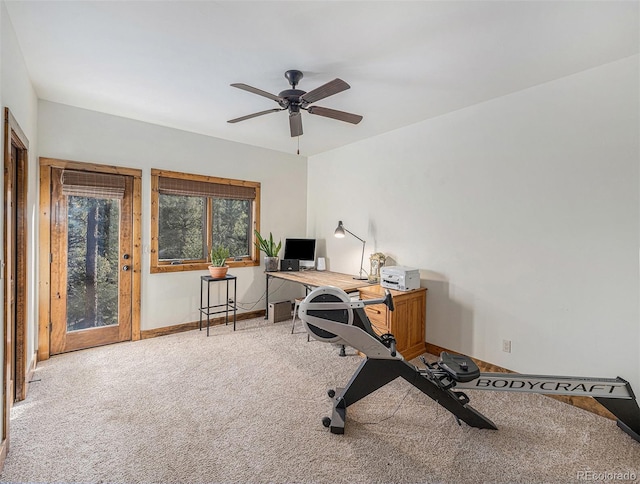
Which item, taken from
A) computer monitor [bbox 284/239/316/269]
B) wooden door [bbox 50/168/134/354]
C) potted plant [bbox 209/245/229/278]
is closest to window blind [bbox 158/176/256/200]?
wooden door [bbox 50/168/134/354]

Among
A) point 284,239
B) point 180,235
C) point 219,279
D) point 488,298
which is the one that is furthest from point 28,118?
point 488,298

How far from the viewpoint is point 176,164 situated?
4059 mm

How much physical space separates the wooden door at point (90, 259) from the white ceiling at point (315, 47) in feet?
2.95

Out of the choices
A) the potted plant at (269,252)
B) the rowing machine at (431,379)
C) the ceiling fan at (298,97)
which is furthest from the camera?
the potted plant at (269,252)

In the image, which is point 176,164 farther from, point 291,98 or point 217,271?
point 291,98

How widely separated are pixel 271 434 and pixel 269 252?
2.89 meters

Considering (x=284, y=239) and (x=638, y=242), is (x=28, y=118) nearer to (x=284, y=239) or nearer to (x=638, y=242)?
(x=284, y=239)

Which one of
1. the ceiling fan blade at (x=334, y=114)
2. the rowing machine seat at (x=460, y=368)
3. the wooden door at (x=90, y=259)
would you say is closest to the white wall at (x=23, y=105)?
the wooden door at (x=90, y=259)

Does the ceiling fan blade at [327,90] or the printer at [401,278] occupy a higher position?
the ceiling fan blade at [327,90]

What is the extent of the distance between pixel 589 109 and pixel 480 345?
7.26 ft

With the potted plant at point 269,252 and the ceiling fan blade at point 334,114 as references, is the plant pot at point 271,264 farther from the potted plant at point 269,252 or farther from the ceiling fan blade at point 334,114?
the ceiling fan blade at point 334,114

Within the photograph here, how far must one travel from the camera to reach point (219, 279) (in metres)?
4.11

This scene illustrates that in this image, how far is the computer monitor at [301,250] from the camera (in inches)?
192

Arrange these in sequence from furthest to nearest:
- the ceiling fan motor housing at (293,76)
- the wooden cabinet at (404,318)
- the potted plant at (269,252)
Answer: the potted plant at (269,252) < the wooden cabinet at (404,318) < the ceiling fan motor housing at (293,76)
